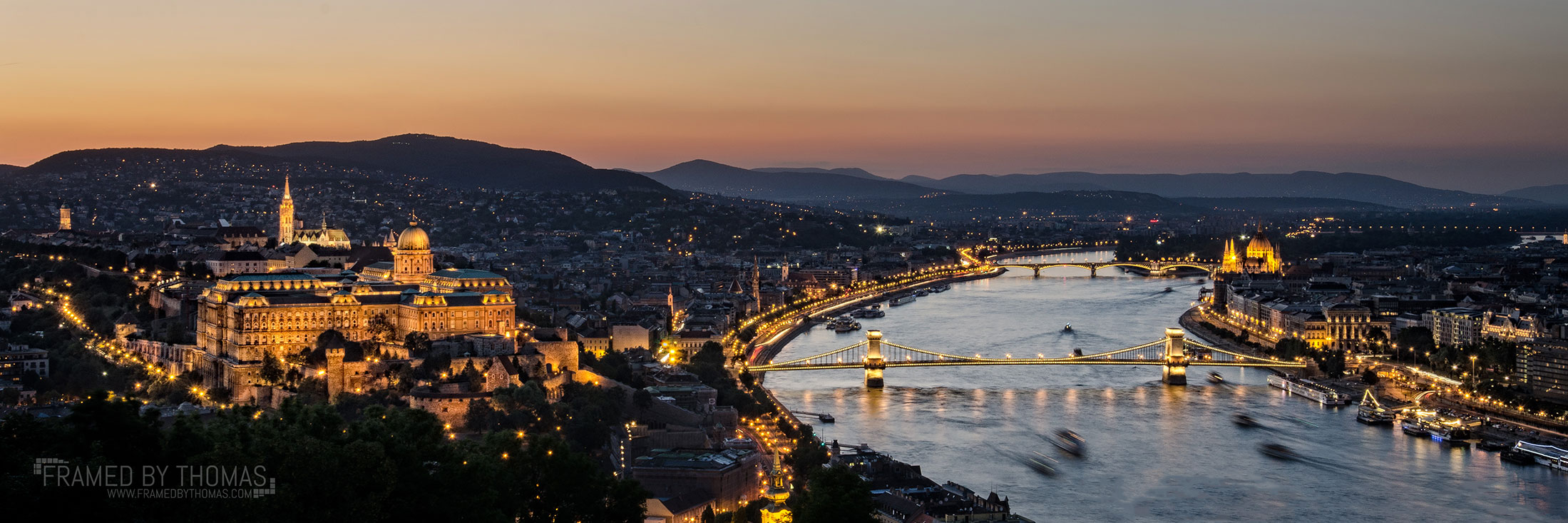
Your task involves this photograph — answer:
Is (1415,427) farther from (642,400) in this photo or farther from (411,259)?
(411,259)

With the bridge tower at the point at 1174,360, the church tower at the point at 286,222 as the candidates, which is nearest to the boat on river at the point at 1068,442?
the bridge tower at the point at 1174,360

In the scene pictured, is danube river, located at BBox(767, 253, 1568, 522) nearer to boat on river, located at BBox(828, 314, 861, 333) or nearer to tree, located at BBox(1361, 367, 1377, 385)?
tree, located at BBox(1361, 367, 1377, 385)

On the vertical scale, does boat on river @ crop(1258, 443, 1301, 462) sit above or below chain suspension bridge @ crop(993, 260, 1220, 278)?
below

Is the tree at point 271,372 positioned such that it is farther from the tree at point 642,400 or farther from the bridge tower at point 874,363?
the bridge tower at point 874,363

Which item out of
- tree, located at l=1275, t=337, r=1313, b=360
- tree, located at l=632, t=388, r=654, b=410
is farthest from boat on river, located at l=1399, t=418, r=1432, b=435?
tree, located at l=632, t=388, r=654, b=410

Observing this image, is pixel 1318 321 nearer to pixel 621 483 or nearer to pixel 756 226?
pixel 621 483

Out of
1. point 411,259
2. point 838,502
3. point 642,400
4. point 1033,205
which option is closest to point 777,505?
point 838,502


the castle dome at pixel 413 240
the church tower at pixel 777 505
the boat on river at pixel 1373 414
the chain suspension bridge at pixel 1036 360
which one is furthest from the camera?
the chain suspension bridge at pixel 1036 360
